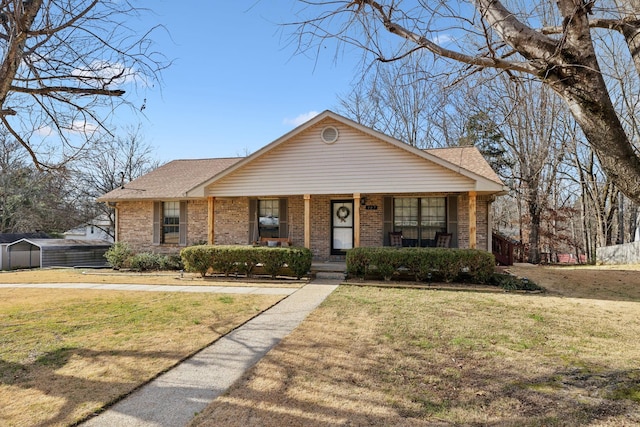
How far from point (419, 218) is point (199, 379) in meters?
10.3

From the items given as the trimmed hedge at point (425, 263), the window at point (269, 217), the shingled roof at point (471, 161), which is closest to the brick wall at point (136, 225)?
the window at point (269, 217)

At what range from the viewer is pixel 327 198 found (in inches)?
532

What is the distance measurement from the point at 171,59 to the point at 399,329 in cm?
517

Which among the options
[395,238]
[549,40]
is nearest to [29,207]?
[395,238]

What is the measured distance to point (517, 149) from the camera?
64.3 ft

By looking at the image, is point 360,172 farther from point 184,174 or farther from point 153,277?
point 184,174

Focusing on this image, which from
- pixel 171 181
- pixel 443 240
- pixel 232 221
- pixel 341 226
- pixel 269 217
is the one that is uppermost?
pixel 171 181

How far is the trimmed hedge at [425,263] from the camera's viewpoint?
31.6 feet

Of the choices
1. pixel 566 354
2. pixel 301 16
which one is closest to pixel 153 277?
pixel 301 16

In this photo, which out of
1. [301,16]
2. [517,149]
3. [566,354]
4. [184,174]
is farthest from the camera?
[517,149]

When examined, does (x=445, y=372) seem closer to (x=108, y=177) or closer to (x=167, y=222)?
(x=167, y=222)

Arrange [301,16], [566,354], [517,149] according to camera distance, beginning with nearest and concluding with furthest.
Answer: [301,16], [566,354], [517,149]

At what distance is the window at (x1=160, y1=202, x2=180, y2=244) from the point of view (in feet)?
49.1

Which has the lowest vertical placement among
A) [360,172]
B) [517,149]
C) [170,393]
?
[170,393]
